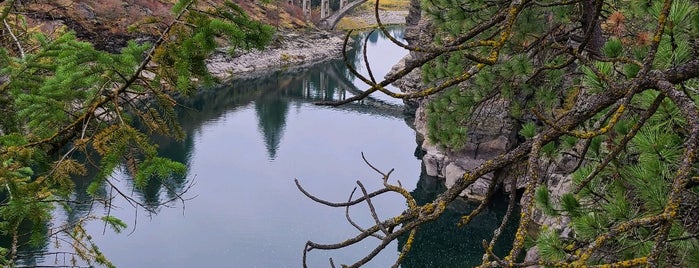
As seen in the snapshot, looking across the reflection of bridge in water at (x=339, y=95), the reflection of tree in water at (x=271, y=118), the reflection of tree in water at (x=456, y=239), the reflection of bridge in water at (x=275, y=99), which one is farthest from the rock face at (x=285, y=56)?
the reflection of tree in water at (x=456, y=239)

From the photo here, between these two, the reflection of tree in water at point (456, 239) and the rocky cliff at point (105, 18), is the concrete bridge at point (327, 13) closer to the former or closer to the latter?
the rocky cliff at point (105, 18)

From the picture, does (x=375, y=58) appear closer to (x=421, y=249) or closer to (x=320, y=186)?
(x=320, y=186)

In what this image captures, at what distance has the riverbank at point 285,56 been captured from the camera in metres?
34.2

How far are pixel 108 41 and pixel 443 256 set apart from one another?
24.4 metres

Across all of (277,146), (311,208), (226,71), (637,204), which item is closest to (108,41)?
(226,71)

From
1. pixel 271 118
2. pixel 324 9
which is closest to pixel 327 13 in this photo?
pixel 324 9

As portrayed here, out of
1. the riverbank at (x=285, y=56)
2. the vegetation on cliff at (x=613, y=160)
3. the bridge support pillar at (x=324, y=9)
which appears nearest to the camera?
the vegetation on cliff at (x=613, y=160)

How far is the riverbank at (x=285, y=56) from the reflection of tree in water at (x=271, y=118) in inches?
114

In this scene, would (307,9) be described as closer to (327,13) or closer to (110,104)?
(327,13)

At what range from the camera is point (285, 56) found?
132 feet

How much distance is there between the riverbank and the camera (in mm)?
34156

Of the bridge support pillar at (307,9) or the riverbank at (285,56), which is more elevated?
the bridge support pillar at (307,9)

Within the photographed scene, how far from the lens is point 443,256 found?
14.5m

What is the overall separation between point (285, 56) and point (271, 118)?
14620mm
